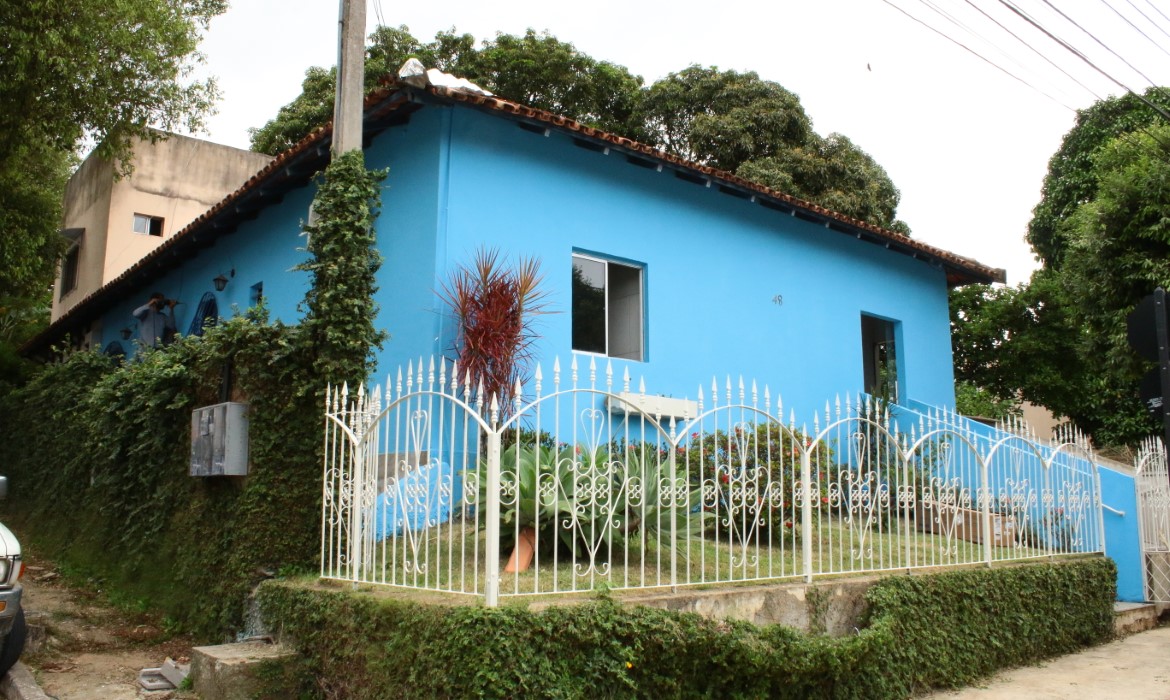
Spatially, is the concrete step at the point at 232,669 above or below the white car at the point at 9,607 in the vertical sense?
below

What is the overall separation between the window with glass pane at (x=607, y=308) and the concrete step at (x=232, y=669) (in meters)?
4.89

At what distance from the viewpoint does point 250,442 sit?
22.0 feet

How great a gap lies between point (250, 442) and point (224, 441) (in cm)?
18

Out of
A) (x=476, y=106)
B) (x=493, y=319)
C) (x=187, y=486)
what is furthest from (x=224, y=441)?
(x=476, y=106)

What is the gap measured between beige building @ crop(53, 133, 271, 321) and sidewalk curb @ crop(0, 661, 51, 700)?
559 inches

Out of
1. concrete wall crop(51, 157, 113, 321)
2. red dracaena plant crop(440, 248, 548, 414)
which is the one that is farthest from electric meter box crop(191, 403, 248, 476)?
concrete wall crop(51, 157, 113, 321)

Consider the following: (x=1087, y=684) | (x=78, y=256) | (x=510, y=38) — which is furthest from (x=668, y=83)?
(x=1087, y=684)

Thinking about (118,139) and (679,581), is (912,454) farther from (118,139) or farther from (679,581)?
(118,139)

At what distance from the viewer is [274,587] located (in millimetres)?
6035

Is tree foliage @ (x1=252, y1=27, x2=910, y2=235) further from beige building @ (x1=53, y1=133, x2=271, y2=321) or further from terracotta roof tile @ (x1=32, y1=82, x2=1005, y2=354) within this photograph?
terracotta roof tile @ (x1=32, y1=82, x2=1005, y2=354)

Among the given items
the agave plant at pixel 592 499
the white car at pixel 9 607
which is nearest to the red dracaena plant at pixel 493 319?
the agave plant at pixel 592 499

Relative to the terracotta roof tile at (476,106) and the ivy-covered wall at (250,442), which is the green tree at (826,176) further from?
the ivy-covered wall at (250,442)

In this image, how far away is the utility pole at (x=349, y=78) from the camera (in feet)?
24.2

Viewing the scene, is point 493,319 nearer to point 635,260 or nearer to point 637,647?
point 635,260
